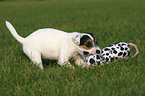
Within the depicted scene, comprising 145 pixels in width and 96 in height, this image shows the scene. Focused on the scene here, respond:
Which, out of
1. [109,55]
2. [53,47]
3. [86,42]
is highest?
[86,42]

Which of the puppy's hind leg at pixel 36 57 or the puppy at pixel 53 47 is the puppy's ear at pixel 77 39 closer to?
the puppy at pixel 53 47

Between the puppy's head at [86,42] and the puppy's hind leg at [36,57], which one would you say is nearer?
the puppy's head at [86,42]

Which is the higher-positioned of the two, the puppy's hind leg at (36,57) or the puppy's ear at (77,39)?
the puppy's ear at (77,39)

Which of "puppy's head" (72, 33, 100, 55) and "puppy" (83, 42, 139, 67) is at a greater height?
"puppy's head" (72, 33, 100, 55)

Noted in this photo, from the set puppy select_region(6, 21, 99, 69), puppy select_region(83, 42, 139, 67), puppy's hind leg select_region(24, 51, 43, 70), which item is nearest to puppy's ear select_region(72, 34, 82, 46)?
puppy select_region(6, 21, 99, 69)

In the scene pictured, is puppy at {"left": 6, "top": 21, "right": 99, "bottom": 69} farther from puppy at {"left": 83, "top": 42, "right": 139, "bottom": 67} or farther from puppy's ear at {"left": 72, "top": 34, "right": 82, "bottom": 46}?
puppy at {"left": 83, "top": 42, "right": 139, "bottom": 67}

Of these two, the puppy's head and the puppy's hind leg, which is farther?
the puppy's hind leg

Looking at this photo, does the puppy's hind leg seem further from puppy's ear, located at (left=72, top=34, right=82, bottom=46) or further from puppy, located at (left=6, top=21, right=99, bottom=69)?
puppy's ear, located at (left=72, top=34, right=82, bottom=46)

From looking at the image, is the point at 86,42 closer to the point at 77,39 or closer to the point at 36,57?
→ the point at 77,39

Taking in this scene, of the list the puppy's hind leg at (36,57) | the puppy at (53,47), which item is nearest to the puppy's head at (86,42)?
the puppy at (53,47)

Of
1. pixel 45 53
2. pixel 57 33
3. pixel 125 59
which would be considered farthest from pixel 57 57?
pixel 125 59

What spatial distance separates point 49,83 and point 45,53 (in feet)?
2.63

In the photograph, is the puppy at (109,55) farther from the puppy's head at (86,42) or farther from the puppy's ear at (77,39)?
the puppy's ear at (77,39)

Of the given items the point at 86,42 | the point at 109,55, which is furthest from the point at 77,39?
the point at 109,55
